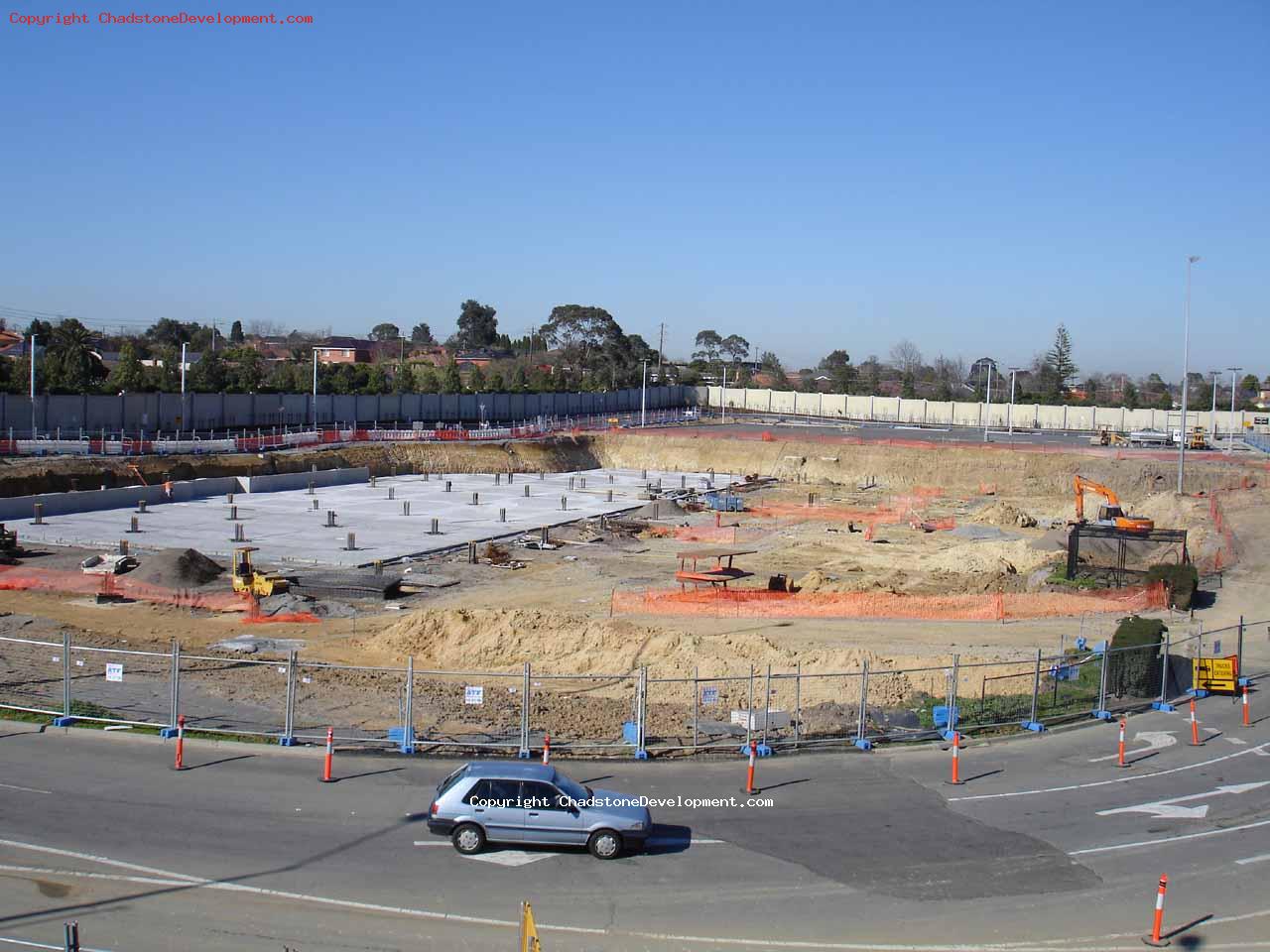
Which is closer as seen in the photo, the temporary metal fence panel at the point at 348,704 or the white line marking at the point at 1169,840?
the white line marking at the point at 1169,840

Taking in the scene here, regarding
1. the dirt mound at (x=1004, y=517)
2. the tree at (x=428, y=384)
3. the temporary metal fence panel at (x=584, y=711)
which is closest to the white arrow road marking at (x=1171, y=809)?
the temporary metal fence panel at (x=584, y=711)

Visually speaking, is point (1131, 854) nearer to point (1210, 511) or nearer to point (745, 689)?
point (745, 689)

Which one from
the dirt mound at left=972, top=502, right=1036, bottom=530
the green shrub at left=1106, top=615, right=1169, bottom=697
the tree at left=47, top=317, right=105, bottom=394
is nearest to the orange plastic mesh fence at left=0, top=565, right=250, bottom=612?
the green shrub at left=1106, top=615, right=1169, bottom=697

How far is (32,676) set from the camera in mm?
24859

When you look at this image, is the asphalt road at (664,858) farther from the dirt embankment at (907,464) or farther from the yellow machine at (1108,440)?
the yellow machine at (1108,440)

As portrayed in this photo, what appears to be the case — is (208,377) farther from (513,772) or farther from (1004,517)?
(513,772)

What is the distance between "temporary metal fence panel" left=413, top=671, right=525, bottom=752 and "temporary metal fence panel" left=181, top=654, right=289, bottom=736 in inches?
111

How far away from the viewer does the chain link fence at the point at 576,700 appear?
2016 cm

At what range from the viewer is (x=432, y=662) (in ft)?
93.9

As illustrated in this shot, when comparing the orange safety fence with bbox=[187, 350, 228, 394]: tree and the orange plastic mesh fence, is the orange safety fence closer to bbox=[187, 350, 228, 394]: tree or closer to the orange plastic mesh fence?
the orange plastic mesh fence

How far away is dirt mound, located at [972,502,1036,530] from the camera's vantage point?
60.3m

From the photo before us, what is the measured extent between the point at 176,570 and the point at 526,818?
25.7m

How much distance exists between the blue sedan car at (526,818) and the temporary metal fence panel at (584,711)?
4028 millimetres

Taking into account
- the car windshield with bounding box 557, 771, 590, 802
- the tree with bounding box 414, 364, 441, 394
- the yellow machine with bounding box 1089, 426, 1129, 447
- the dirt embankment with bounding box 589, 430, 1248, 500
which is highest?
the tree with bounding box 414, 364, 441, 394
